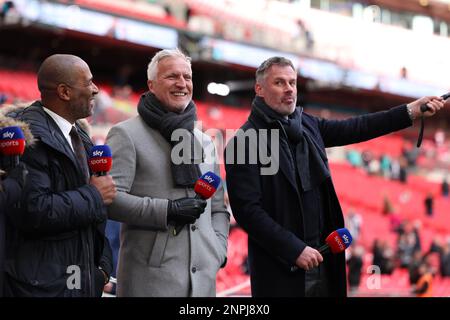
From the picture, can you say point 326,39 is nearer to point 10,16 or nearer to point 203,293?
point 10,16

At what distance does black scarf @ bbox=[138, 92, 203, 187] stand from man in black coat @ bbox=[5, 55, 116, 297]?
0.39m

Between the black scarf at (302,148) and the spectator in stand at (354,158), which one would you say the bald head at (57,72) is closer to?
the black scarf at (302,148)

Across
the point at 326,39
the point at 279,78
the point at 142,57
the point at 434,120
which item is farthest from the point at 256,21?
the point at 279,78

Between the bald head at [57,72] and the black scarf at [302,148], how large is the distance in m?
0.98

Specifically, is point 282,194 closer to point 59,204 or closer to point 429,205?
point 59,204

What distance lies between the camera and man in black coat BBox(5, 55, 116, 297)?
3.16 meters

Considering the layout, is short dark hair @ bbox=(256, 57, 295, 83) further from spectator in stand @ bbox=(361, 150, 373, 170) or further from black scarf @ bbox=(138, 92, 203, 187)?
spectator in stand @ bbox=(361, 150, 373, 170)

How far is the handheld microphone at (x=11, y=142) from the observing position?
3.02 m

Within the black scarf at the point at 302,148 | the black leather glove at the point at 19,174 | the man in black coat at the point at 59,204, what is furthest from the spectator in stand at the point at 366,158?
the black leather glove at the point at 19,174

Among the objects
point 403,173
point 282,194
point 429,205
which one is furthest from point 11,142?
point 403,173

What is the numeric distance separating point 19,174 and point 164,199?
795mm

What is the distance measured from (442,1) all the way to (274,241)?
119 ft

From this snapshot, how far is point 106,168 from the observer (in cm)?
335

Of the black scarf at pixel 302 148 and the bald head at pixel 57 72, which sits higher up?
the bald head at pixel 57 72
